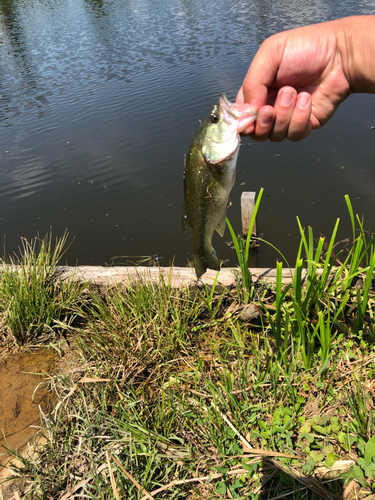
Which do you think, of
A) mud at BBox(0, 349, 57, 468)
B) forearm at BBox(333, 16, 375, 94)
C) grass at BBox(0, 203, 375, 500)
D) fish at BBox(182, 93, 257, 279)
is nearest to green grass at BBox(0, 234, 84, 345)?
mud at BBox(0, 349, 57, 468)

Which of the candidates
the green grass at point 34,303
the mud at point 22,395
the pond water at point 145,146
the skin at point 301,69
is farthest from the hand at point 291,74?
the pond water at point 145,146

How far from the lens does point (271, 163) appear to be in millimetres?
8125

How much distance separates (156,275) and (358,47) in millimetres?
2756

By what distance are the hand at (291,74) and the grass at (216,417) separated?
37.3 inches

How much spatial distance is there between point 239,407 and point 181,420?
424 millimetres

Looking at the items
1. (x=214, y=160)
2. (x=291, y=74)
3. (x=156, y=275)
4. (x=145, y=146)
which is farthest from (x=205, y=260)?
(x=145, y=146)

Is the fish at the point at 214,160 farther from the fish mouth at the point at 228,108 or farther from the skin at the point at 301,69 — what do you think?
the skin at the point at 301,69

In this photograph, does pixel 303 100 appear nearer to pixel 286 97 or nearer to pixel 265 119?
pixel 286 97

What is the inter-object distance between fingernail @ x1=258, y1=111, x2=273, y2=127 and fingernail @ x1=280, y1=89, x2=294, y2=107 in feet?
0.44

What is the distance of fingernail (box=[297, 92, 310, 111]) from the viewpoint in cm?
222

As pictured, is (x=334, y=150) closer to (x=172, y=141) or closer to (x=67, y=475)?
(x=172, y=141)

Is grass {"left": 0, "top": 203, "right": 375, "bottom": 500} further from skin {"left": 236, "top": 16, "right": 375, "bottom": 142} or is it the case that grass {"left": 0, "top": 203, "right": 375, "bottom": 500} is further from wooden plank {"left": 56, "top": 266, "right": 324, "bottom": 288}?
skin {"left": 236, "top": 16, "right": 375, "bottom": 142}

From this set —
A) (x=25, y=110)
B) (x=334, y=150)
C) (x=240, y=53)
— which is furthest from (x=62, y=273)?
(x=240, y=53)

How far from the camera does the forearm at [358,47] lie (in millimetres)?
2174
